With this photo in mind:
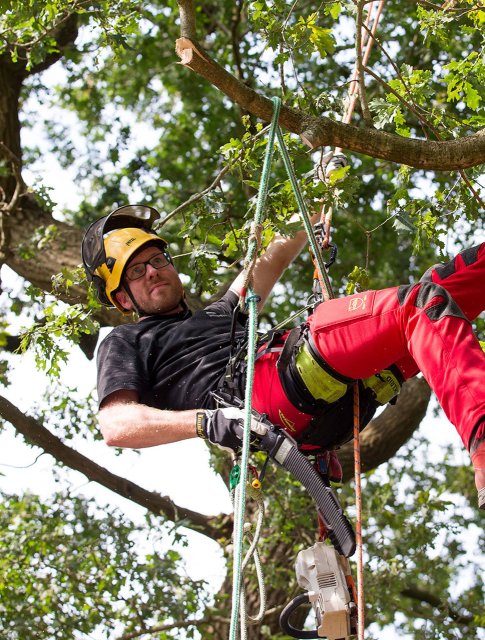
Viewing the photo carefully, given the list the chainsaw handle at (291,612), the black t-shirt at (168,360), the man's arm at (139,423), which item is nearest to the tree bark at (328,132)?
the black t-shirt at (168,360)

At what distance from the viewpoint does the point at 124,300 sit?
4.24m

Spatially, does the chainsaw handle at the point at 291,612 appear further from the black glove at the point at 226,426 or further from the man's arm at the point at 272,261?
the man's arm at the point at 272,261

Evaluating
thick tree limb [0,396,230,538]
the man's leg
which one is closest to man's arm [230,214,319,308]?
the man's leg

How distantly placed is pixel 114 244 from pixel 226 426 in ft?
3.74

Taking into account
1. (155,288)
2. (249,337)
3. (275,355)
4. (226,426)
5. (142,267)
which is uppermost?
(142,267)

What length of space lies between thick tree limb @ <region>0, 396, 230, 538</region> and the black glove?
2318mm

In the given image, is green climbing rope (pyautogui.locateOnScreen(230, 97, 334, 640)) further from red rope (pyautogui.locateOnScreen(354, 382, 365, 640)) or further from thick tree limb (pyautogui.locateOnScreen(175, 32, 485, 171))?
red rope (pyautogui.locateOnScreen(354, 382, 365, 640))

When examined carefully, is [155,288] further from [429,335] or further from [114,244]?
[429,335]

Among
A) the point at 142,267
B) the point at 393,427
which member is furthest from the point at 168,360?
the point at 393,427

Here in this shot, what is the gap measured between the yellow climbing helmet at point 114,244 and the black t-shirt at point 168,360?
306 millimetres

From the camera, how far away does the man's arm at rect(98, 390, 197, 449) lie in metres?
3.45

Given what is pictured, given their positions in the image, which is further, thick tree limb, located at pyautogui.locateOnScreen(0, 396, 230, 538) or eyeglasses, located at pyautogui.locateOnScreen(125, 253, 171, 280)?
thick tree limb, located at pyautogui.locateOnScreen(0, 396, 230, 538)

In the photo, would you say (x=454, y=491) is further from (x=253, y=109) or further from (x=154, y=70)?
(x=253, y=109)

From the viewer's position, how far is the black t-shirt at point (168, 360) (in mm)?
3658
